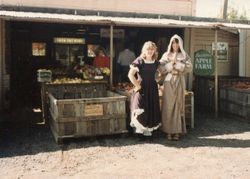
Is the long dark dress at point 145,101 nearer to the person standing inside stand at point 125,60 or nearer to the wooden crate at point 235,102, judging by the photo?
the wooden crate at point 235,102

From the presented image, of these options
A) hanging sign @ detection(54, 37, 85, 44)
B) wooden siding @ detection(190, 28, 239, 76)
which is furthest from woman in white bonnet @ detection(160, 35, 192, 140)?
hanging sign @ detection(54, 37, 85, 44)

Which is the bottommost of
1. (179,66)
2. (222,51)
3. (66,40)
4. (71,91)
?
(71,91)

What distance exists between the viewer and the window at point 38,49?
1549 centimetres

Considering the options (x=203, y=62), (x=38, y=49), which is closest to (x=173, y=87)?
(x=203, y=62)

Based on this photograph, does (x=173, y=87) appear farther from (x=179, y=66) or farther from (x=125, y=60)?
(x=125, y=60)

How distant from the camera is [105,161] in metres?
7.11

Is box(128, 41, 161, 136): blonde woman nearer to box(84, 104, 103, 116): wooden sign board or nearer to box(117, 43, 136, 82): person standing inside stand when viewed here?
box(84, 104, 103, 116): wooden sign board

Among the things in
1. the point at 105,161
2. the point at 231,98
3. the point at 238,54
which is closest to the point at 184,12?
the point at 238,54

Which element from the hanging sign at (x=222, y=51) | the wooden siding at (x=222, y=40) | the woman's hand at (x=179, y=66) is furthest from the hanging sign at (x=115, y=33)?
the woman's hand at (x=179, y=66)

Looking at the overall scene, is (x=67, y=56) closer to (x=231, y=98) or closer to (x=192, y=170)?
(x=231, y=98)

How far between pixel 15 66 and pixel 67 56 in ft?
7.24

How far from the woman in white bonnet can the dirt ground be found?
1.34ft

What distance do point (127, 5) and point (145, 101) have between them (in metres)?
7.40

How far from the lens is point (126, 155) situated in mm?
7508
